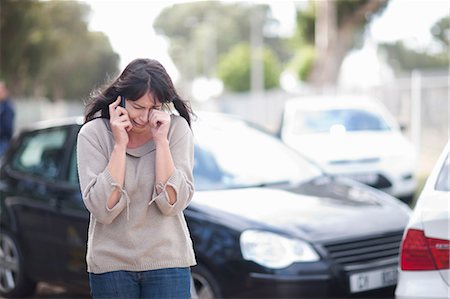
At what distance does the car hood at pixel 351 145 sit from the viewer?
10078 millimetres

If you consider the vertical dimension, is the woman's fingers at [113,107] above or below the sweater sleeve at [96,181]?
above

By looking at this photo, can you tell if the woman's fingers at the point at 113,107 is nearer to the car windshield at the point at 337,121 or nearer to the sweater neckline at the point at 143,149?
the sweater neckline at the point at 143,149

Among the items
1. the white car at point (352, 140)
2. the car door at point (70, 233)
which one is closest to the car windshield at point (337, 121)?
the white car at point (352, 140)

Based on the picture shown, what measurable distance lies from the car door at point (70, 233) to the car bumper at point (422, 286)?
7.96ft

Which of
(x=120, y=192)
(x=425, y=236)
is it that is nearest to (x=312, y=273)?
(x=425, y=236)

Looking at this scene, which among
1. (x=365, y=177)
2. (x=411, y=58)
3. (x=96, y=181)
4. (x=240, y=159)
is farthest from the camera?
(x=411, y=58)

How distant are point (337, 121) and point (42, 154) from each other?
598cm

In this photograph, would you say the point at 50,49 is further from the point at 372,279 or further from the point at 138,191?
the point at 138,191

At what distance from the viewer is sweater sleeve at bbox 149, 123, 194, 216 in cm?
287

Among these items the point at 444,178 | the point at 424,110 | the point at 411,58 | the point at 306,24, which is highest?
the point at 306,24

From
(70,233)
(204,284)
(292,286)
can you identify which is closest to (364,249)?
(292,286)

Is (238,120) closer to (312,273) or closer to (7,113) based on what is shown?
(312,273)

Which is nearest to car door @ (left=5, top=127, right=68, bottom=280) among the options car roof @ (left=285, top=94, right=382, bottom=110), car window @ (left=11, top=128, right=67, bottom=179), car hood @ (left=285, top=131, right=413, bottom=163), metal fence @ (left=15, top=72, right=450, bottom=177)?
car window @ (left=11, top=128, right=67, bottom=179)

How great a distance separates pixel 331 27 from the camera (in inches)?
942
